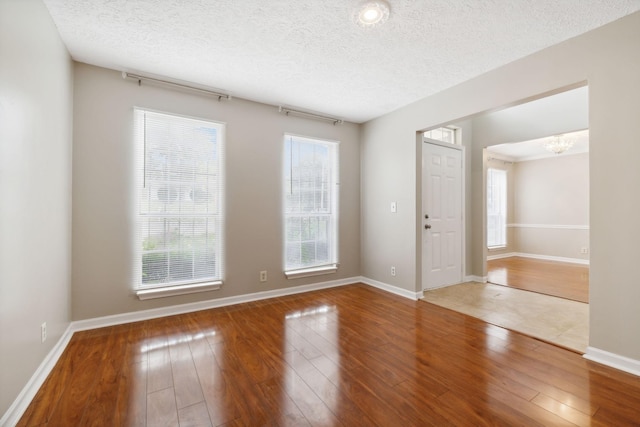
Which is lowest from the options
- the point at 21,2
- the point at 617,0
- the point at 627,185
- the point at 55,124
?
the point at 627,185

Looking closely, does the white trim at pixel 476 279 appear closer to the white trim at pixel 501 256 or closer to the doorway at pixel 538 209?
the doorway at pixel 538 209

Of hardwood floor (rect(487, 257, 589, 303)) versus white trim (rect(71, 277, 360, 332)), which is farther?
hardwood floor (rect(487, 257, 589, 303))

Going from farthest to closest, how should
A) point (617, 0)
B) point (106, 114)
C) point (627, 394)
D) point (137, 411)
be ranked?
point (106, 114), point (617, 0), point (627, 394), point (137, 411)

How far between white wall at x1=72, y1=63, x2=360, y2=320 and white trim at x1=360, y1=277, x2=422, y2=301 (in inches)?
24.2

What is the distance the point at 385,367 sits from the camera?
204cm

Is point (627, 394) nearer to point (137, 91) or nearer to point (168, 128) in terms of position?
point (168, 128)

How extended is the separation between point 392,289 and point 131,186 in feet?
11.7

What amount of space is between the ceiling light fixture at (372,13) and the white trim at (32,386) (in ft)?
10.7

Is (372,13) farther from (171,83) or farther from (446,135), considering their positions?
(446,135)

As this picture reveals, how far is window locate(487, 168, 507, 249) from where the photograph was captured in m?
Answer: 7.08

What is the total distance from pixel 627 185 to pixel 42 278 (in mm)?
4322

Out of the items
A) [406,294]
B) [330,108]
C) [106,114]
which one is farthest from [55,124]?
[406,294]

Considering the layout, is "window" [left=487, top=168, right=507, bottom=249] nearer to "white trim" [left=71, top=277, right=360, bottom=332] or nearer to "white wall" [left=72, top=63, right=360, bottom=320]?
"white wall" [left=72, top=63, right=360, bottom=320]

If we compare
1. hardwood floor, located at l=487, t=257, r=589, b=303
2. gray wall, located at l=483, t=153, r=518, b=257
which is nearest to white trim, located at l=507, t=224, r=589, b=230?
gray wall, located at l=483, t=153, r=518, b=257
